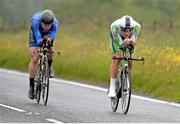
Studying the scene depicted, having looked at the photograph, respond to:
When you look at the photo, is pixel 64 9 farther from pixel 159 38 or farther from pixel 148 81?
pixel 148 81

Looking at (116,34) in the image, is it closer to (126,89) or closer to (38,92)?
(126,89)

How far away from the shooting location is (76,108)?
1470cm

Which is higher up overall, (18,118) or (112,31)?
(112,31)

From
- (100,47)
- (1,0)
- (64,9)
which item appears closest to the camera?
(100,47)

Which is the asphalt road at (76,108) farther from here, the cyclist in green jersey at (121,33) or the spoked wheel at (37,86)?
the cyclist in green jersey at (121,33)

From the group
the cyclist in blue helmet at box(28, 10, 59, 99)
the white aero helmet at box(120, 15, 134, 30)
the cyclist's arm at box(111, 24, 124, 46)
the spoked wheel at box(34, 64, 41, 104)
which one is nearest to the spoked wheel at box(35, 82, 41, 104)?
the spoked wheel at box(34, 64, 41, 104)

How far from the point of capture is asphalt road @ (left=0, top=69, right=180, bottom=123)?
13039 millimetres

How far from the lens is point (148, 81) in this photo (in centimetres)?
1983

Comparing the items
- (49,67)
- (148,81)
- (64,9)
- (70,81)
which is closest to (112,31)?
(49,67)

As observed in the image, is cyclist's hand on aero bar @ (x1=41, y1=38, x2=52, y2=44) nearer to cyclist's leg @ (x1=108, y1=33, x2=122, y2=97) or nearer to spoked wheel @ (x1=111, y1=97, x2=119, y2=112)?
cyclist's leg @ (x1=108, y1=33, x2=122, y2=97)

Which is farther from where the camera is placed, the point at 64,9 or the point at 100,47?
the point at 64,9

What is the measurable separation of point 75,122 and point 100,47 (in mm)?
15597

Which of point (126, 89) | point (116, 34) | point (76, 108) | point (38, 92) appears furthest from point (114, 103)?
point (38, 92)

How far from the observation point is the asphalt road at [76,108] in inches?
513
